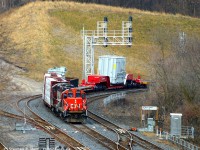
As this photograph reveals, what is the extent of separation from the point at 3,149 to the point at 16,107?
1582 cm

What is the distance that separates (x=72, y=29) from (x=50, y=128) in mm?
52464

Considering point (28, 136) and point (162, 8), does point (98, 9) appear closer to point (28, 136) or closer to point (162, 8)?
Answer: point (162, 8)

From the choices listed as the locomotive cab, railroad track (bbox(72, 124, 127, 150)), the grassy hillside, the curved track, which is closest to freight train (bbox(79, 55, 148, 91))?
the grassy hillside

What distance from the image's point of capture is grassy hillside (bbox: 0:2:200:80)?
7469 centimetres

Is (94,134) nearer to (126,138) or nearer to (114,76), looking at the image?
(126,138)

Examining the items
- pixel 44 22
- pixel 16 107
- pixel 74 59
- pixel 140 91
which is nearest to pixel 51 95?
pixel 16 107

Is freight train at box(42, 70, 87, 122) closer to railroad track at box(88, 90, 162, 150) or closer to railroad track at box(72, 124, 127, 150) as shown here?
railroad track at box(72, 124, 127, 150)

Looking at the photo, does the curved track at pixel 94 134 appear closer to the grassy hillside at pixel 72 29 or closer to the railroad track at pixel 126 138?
the railroad track at pixel 126 138

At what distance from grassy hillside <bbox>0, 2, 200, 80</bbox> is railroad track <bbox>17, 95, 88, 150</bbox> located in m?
22.6

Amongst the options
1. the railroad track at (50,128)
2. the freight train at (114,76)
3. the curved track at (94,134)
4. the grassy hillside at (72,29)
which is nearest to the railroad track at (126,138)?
the curved track at (94,134)

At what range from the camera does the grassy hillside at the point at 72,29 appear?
245 feet

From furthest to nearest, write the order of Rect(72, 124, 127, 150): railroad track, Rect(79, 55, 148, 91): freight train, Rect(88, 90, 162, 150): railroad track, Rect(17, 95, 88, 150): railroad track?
Rect(79, 55, 148, 91): freight train < Rect(88, 90, 162, 150): railroad track < Rect(17, 95, 88, 150): railroad track < Rect(72, 124, 127, 150): railroad track

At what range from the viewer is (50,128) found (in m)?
34.2

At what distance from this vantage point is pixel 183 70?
41.6 m
